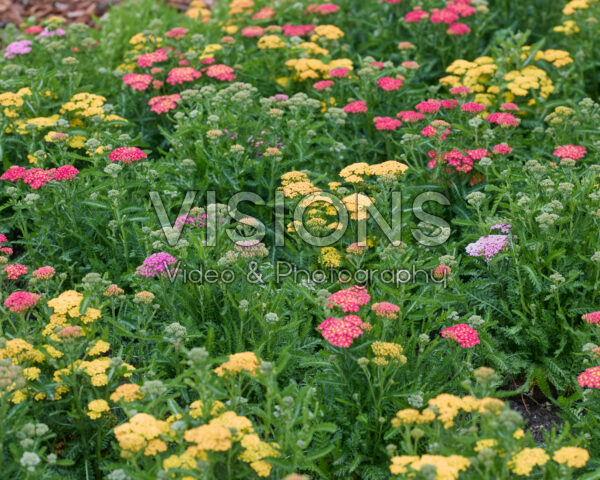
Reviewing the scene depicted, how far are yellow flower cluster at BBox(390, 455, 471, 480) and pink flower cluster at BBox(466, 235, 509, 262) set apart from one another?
5.96ft

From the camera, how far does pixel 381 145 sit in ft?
21.3

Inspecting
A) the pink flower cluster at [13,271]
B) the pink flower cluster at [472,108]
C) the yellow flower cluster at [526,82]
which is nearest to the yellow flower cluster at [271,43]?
the pink flower cluster at [472,108]

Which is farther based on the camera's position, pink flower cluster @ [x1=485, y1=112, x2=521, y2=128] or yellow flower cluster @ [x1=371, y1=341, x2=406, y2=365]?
pink flower cluster @ [x1=485, y1=112, x2=521, y2=128]

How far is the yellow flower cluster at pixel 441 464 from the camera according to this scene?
9.47 feet

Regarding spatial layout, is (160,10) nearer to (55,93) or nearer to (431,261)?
(55,93)

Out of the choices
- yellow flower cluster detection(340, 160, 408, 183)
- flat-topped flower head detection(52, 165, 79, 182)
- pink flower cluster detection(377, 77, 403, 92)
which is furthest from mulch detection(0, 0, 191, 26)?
yellow flower cluster detection(340, 160, 408, 183)

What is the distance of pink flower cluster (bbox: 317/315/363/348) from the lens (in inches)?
142

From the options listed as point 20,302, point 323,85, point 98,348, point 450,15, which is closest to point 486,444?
point 98,348

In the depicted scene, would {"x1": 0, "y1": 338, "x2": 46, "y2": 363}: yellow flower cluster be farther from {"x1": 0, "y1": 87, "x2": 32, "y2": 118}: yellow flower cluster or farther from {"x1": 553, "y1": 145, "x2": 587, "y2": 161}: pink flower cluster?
{"x1": 553, "y1": 145, "x2": 587, "y2": 161}: pink flower cluster

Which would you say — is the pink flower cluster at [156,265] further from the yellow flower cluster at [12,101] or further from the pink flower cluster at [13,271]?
the yellow flower cluster at [12,101]

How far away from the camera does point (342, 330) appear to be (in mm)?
3613

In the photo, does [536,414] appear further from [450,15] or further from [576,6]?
[576,6]

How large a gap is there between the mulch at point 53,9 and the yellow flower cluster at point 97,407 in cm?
758

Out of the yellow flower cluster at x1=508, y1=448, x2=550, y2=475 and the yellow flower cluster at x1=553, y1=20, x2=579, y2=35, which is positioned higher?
the yellow flower cluster at x1=553, y1=20, x2=579, y2=35
